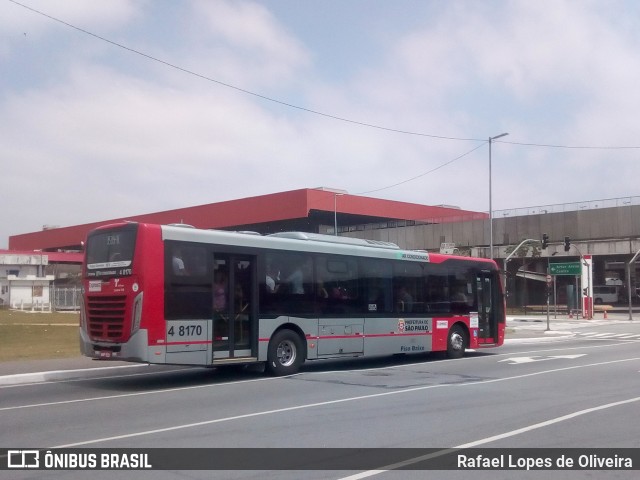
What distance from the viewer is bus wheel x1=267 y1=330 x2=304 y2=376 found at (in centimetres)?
1641

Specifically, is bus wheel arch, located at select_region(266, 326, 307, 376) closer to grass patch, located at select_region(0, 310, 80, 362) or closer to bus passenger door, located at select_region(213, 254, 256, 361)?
bus passenger door, located at select_region(213, 254, 256, 361)

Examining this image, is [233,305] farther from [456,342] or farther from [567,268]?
[567,268]

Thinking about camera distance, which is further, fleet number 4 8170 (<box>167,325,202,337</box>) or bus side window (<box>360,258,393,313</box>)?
bus side window (<box>360,258,393,313</box>)

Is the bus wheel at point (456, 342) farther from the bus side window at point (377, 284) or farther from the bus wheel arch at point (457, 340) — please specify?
the bus side window at point (377, 284)

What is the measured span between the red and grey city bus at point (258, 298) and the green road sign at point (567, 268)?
30981mm

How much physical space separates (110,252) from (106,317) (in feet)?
4.33

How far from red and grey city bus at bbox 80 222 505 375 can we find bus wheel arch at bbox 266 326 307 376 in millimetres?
25

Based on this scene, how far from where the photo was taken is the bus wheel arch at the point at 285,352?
16.4 meters

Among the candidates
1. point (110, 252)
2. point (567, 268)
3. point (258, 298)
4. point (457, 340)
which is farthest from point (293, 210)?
point (110, 252)

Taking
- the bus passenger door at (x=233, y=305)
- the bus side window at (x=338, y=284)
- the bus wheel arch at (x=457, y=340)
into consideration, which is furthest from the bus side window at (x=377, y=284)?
the bus passenger door at (x=233, y=305)

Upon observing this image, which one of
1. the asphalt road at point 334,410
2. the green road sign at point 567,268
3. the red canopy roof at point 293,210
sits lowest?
the asphalt road at point 334,410

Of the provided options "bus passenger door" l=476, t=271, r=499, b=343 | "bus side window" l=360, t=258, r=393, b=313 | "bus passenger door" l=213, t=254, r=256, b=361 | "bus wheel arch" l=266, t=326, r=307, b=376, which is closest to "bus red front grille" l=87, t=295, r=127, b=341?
"bus passenger door" l=213, t=254, r=256, b=361

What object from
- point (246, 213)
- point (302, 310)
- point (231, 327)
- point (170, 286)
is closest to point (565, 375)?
point (302, 310)

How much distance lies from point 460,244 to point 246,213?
65.9 feet
